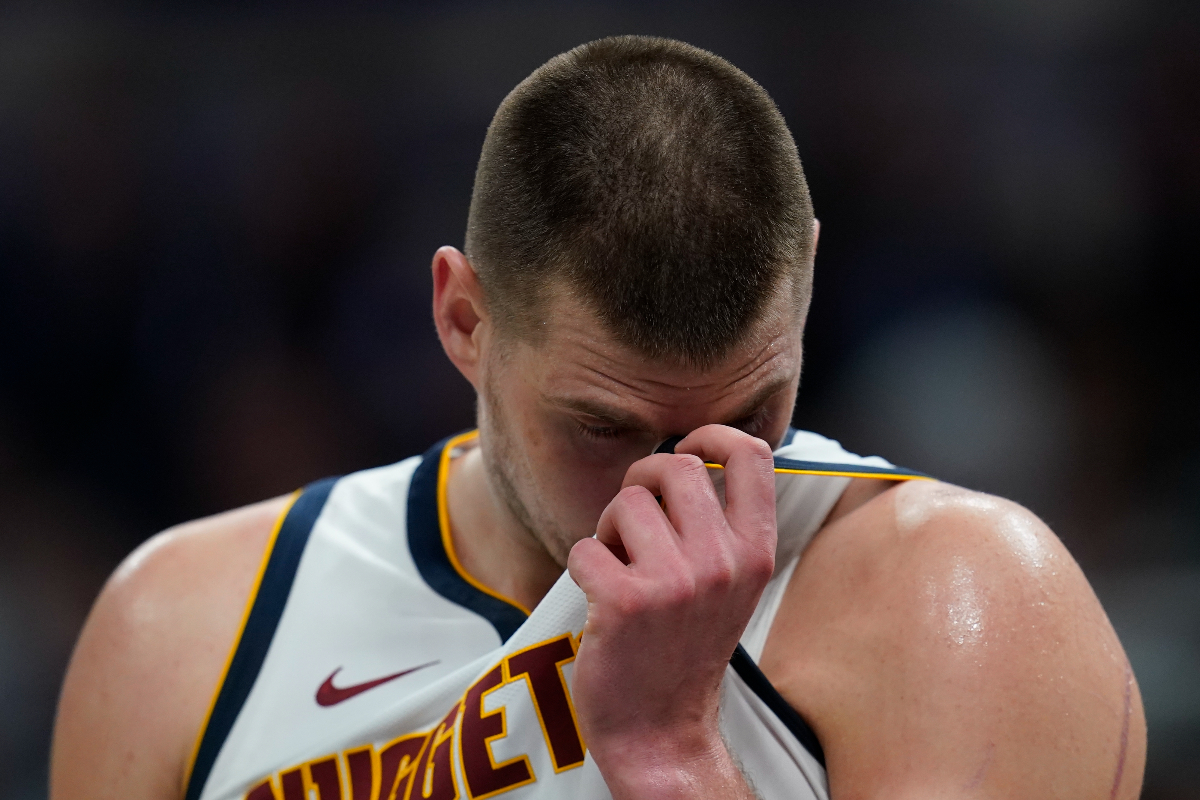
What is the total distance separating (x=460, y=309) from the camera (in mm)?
2309

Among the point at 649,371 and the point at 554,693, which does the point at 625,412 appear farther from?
the point at 554,693

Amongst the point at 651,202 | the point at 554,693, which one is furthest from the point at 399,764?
the point at 651,202

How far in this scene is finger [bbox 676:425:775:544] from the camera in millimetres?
1688

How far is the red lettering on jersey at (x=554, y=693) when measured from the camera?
2004mm

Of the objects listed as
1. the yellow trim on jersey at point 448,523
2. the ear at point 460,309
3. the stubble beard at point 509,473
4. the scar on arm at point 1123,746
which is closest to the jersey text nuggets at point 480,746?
the stubble beard at point 509,473

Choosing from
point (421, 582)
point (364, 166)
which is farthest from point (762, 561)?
point (364, 166)

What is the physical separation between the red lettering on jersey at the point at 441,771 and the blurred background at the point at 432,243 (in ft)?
11.0

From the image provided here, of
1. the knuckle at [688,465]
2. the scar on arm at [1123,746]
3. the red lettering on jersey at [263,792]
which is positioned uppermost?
the knuckle at [688,465]

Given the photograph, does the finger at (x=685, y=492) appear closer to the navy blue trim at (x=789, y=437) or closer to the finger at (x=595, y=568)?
the finger at (x=595, y=568)

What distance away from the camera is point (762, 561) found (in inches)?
65.1

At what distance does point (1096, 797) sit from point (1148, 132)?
461 cm

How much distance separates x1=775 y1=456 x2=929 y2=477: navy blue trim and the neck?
58cm

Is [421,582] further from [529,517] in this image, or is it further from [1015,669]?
[1015,669]

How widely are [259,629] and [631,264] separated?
1293 millimetres
